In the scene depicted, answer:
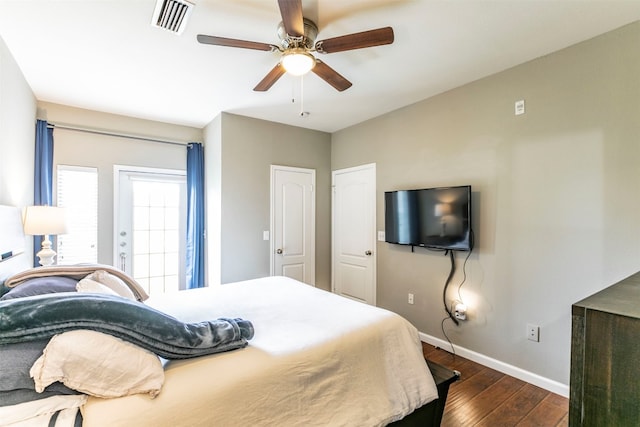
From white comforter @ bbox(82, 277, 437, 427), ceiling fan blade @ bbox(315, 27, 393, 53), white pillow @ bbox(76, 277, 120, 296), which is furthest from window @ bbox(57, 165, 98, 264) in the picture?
ceiling fan blade @ bbox(315, 27, 393, 53)

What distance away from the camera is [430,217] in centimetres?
304

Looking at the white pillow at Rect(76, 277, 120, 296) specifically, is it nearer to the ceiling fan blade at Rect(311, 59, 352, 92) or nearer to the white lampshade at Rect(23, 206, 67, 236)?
the white lampshade at Rect(23, 206, 67, 236)

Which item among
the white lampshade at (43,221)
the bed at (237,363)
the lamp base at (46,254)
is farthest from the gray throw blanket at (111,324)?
the lamp base at (46,254)

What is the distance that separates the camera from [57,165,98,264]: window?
3.49 m

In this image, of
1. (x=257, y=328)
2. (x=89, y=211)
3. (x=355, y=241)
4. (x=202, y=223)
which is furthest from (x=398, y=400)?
(x=89, y=211)

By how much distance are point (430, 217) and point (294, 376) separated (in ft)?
7.27

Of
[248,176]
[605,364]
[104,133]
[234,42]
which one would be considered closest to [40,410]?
[605,364]

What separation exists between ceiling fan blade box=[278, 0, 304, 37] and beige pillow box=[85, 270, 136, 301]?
1.86 meters

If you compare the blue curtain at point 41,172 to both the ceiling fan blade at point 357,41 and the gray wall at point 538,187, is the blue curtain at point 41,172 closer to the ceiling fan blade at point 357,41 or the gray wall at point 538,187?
the ceiling fan blade at point 357,41

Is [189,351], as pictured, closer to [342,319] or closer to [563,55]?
[342,319]

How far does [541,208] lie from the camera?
2.43m

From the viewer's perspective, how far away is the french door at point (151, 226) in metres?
3.83

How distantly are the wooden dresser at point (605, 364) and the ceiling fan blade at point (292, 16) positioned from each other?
1691mm

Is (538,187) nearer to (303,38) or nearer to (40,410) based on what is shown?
(303,38)
